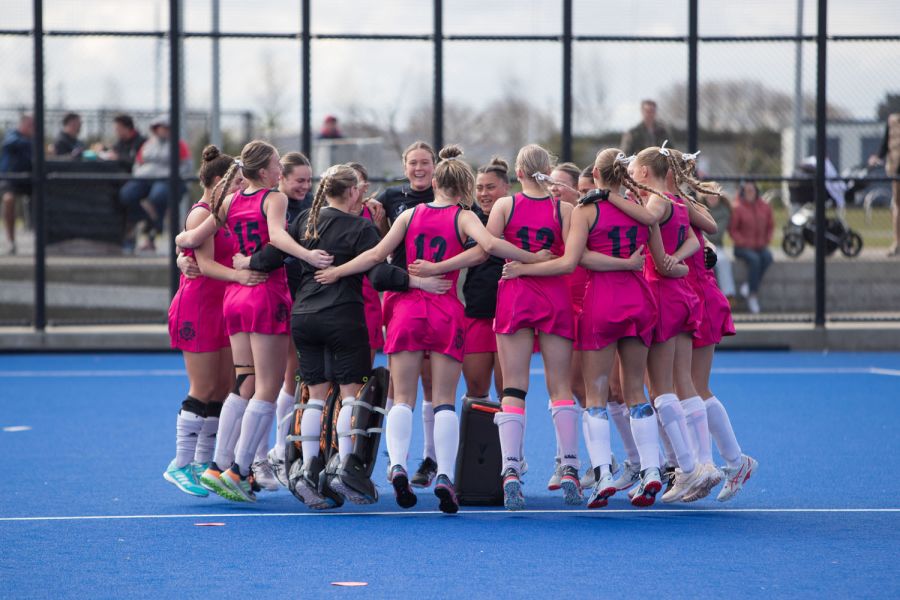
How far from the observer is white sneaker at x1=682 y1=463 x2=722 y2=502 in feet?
21.2

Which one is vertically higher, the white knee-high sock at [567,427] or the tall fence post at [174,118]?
the tall fence post at [174,118]

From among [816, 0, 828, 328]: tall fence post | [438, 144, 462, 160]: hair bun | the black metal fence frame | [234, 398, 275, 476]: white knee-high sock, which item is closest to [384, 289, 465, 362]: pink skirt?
[234, 398, 275, 476]: white knee-high sock

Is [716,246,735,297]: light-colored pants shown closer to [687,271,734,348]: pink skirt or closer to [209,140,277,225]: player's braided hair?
[687,271,734,348]: pink skirt

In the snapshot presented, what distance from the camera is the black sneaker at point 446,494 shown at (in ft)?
20.6

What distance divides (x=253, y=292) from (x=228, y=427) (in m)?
0.73

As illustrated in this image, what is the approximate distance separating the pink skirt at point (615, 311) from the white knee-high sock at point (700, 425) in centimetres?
46

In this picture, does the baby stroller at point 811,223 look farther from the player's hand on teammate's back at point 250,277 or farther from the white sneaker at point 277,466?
the player's hand on teammate's back at point 250,277

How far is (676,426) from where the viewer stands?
6559 mm

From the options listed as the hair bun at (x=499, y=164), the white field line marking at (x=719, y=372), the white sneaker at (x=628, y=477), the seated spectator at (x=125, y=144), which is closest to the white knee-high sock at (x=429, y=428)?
the white sneaker at (x=628, y=477)

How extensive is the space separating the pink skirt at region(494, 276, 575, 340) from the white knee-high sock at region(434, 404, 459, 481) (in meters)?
0.52

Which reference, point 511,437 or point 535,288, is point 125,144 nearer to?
point 535,288

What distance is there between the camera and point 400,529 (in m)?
6.15

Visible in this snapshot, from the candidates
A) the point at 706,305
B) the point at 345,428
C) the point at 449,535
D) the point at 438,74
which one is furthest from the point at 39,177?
the point at 449,535

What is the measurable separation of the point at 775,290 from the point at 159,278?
7.46 meters
